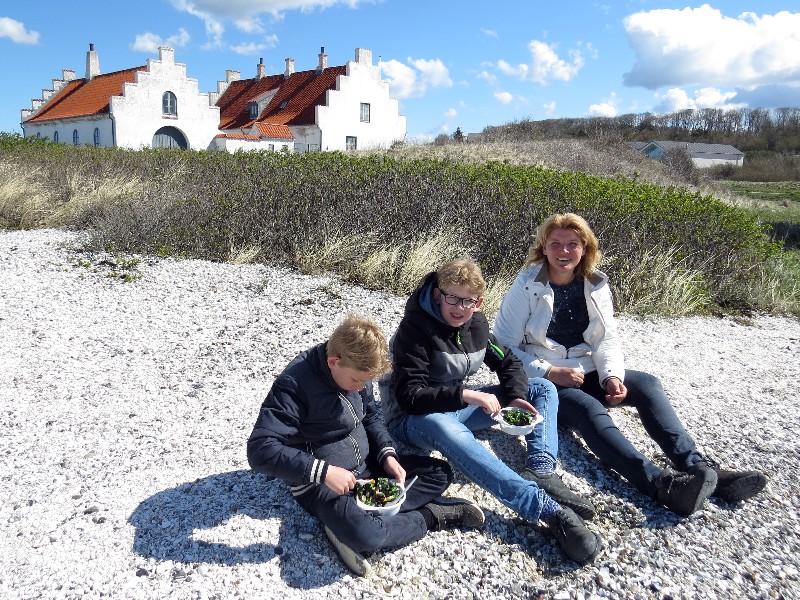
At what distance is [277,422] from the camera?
2682 millimetres

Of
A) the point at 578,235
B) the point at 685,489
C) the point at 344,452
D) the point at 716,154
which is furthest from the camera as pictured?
the point at 716,154

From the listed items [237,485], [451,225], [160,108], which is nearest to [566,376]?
[237,485]

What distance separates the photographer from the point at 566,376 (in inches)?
150

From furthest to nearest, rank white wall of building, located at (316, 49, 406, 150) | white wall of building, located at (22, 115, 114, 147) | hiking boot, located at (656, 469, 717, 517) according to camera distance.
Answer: white wall of building, located at (316, 49, 406, 150) < white wall of building, located at (22, 115, 114, 147) < hiking boot, located at (656, 469, 717, 517)

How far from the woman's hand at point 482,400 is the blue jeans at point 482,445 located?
0.49ft

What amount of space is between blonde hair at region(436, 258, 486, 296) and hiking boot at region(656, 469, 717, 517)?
1356mm

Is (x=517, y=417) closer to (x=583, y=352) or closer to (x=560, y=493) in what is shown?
(x=560, y=493)

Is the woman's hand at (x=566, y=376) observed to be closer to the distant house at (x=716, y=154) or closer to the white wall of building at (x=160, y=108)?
the white wall of building at (x=160, y=108)

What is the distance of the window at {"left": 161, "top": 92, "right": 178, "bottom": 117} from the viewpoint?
32.8 metres

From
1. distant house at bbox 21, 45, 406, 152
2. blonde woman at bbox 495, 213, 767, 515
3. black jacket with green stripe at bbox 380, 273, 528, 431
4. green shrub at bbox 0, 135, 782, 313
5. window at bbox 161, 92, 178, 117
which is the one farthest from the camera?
window at bbox 161, 92, 178, 117

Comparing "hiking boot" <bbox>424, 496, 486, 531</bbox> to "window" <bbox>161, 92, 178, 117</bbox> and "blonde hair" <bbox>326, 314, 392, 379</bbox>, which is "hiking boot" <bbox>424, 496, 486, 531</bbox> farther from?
"window" <bbox>161, 92, 178, 117</bbox>

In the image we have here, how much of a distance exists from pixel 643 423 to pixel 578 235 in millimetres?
1184

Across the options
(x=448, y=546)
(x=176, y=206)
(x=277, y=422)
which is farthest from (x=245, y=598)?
(x=176, y=206)

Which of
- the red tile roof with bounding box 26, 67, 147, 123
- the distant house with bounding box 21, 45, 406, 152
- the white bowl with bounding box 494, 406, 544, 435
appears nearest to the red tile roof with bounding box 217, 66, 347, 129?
the distant house with bounding box 21, 45, 406, 152
